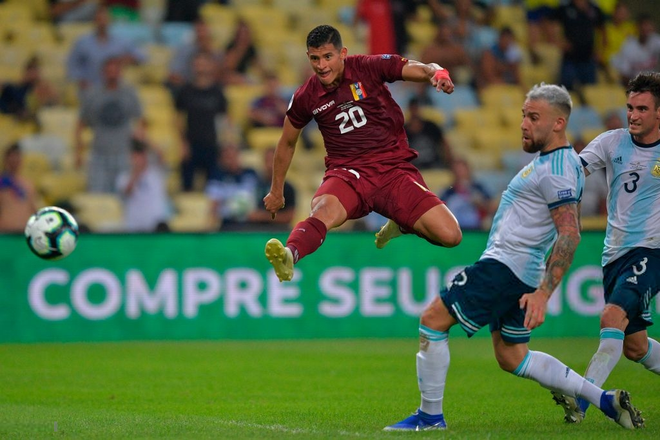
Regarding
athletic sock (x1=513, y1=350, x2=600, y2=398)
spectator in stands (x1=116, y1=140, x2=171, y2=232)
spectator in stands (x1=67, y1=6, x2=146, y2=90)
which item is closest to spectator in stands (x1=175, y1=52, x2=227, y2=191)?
spectator in stands (x1=116, y1=140, x2=171, y2=232)

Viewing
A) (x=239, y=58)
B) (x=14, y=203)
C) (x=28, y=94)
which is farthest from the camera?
(x=239, y=58)

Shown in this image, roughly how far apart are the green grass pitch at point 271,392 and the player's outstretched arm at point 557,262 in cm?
92

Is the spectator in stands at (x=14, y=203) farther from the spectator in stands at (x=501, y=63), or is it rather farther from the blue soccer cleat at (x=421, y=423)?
the blue soccer cleat at (x=421, y=423)

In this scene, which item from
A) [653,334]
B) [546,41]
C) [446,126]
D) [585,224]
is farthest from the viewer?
[546,41]

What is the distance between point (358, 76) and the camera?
787 centimetres

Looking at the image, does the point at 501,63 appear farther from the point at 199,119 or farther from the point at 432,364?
the point at 432,364

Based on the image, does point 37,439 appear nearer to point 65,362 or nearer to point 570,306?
point 65,362

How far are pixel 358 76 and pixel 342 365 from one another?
404 centimetres

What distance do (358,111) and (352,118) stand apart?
7 centimetres

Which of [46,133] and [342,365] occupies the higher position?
[46,133]

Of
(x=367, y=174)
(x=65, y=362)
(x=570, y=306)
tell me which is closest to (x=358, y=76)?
(x=367, y=174)

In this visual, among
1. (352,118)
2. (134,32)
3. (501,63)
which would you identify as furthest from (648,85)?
(501,63)

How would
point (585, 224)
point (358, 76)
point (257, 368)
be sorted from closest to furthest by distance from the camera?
point (358, 76) < point (257, 368) < point (585, 224)

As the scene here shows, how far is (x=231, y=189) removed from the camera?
15195 mm
